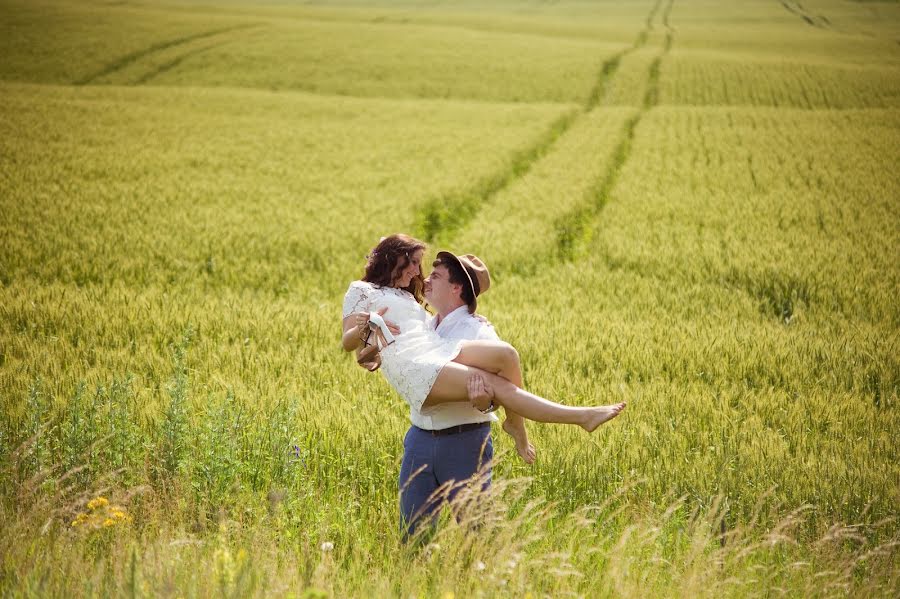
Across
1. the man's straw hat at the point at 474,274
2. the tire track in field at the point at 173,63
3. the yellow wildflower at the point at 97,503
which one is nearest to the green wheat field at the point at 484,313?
the yellow wildflower at the point at 97,503

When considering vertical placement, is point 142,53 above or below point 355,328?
above

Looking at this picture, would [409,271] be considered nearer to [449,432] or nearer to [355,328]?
[355,328]

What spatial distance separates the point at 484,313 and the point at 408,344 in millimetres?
4655

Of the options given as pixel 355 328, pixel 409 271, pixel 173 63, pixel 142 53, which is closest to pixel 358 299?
pixel 355 328

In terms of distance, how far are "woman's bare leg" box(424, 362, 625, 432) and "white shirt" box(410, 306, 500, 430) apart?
7 centimetres

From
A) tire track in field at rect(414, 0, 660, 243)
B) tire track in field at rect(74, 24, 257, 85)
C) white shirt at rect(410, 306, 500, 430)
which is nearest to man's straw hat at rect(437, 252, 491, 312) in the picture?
white shirt at rect(410, 306, 500, 430)

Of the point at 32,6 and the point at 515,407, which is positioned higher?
the point at 32,6

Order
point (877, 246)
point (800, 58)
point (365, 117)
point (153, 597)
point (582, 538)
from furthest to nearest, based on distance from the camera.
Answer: point (800, 58), point (365, 117), point (877, 246), point (582, 538), point (153, 597)

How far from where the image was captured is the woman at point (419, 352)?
2779 millimetres

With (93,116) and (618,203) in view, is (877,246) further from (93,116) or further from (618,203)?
(93,116)

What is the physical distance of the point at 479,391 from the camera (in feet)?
8.75

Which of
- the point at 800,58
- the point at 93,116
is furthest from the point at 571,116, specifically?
the point at 800,58

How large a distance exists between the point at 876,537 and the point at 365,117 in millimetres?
27394

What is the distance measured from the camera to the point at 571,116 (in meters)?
30.5
